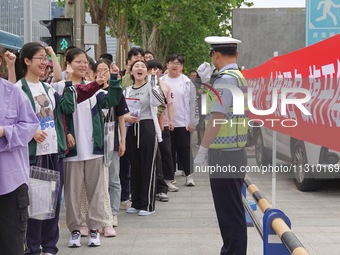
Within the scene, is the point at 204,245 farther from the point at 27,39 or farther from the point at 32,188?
the point at 27,39

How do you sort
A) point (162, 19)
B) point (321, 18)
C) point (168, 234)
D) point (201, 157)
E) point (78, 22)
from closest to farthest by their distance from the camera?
point (201, 157)
point (168, 234)
point (321, 18)
point (78, 22)
point (162, 19)

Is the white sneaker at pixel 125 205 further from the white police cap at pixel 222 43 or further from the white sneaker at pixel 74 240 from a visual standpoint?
the white police cap at pixel 222 43

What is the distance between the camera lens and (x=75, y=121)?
6.73 metres

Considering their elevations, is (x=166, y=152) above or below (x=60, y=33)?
below

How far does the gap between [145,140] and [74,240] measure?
1.99 meters

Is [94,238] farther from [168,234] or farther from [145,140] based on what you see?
[145,140]

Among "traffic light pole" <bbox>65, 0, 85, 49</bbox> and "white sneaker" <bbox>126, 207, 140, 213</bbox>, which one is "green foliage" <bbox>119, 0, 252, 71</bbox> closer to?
"traffic light pole" <bbox>65, 0, 85, 49</bbox>

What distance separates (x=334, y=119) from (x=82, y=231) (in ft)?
12.6

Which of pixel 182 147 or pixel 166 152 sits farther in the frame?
pixel 182 147

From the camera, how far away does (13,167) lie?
14.8ft

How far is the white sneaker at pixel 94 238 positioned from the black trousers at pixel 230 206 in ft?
5.79

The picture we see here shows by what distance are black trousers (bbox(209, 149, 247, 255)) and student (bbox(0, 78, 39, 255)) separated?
159 cm

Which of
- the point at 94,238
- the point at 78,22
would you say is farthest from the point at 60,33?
the point at 94,238

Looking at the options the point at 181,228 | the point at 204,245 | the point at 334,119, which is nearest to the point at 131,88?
the point at 181,228
